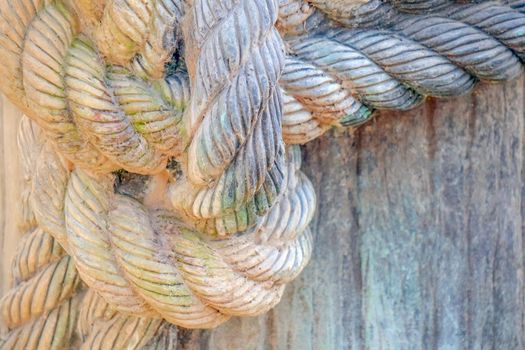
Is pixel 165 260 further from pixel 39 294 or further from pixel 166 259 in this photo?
pixel 39 294

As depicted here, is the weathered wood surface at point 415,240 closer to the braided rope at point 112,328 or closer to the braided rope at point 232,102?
the braided rope at point 112,328

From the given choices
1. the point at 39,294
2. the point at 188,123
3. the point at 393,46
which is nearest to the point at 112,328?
the point at 39,294

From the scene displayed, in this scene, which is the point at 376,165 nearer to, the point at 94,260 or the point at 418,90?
the point at 418,90

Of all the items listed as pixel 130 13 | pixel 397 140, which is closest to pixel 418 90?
pixel 397 140

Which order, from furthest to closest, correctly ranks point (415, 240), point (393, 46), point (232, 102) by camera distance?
A: point (415, 240), point (393, 46), point (232, 102)

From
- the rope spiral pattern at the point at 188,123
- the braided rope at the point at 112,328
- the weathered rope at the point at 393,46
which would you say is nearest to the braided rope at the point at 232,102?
the rope spiral pattern at the point at 188,123

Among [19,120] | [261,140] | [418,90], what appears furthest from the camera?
[19,120]

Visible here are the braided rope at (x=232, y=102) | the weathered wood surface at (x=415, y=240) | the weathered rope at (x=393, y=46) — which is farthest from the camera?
the weathered wood surface at (x=415, y=240)
